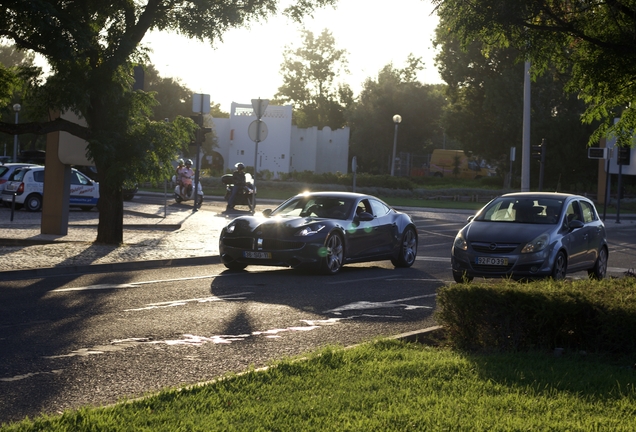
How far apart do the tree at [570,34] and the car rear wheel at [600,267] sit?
5003mm

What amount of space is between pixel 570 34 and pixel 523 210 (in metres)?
4.96

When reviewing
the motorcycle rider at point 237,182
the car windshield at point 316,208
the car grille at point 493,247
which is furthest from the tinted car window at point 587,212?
the motorcycle rider at point 237,182

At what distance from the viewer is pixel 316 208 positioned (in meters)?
16.1

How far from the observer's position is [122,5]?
1756 cm

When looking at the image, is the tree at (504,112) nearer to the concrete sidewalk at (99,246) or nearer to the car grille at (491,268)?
the concrete sidewalk at (99,246)

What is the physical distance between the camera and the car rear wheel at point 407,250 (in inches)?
677

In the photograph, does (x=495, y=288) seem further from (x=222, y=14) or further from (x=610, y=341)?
(x=222, y=14)

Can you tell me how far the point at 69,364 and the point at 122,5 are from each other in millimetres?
11839

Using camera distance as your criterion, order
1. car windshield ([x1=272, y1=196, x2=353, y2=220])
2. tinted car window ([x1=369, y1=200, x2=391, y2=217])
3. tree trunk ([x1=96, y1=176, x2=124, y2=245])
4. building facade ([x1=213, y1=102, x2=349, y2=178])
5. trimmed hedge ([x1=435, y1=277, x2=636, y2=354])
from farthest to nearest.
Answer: building facade ([x1=213, y1=102, x2=349, y2=178])
tree trunk ([x1=96, y1=176, x2=124, y2=245])
tinted car window ([x1=369, y1=200, x2=391, y2=217])
car windshield ([x1=272, y1=196, x2=353, y2=220])
trimmed hedge ([x1=435, y1=277, x2=636, y2=354])

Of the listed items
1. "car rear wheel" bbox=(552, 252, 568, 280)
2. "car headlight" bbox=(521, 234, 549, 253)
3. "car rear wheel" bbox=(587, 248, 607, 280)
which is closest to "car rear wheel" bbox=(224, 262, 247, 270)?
"car headlight" bbox=(521, 234, 549, 253)

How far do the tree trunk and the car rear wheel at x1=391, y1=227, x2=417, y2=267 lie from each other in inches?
234

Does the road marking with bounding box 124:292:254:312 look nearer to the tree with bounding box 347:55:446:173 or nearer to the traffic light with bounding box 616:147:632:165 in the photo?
the traffic light with bounding box 616:147:632:165

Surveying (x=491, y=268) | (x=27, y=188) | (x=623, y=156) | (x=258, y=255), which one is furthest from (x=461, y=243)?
(x=623, y=156)

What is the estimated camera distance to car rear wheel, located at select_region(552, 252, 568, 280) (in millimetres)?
13773
